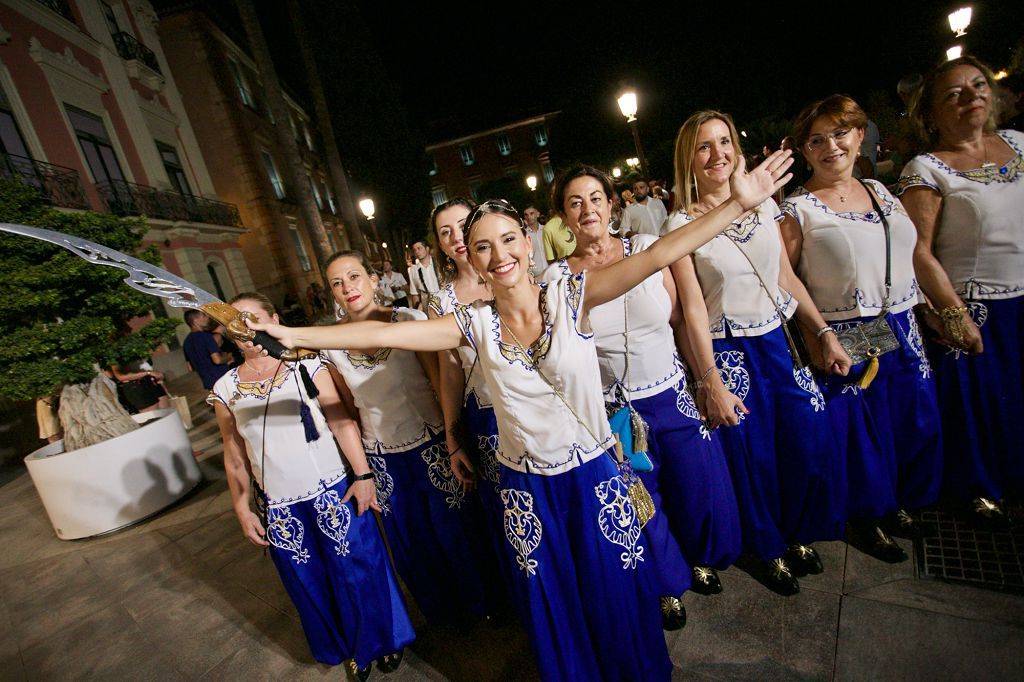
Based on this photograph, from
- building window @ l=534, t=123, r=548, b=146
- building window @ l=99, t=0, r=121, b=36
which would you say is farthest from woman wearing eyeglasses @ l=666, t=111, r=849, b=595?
building window @ l=534, t=123, r=548, b=146

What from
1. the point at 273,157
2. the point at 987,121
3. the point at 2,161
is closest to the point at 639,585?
the point at 987,121

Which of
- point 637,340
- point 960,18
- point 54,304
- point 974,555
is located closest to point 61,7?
point 54,304

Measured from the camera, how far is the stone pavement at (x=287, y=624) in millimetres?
1805

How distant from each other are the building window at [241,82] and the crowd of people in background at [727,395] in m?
26.0

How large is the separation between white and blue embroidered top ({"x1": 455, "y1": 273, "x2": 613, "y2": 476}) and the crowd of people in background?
348mm

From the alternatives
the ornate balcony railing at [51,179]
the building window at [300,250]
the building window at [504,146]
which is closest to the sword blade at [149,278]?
the ornate balcony railing at [51,179]

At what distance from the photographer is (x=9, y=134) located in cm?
1023

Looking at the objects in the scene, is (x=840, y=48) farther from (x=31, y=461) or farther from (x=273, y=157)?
(x=31, y=461)

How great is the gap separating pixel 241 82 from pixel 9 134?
15.0 metres

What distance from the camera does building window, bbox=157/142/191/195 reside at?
51.5 feet

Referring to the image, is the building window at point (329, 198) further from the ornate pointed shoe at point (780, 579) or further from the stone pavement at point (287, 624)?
the ornate pointed shoe at point (780, 579)

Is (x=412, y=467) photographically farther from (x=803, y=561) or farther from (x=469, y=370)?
(x=803, y=561)

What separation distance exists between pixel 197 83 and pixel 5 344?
2144 cm

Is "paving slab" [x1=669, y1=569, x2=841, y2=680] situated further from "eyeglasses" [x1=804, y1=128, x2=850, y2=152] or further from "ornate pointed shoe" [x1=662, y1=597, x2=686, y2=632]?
"eyeglasses" [x1=804, y1=128, x2=850, y2=152]
